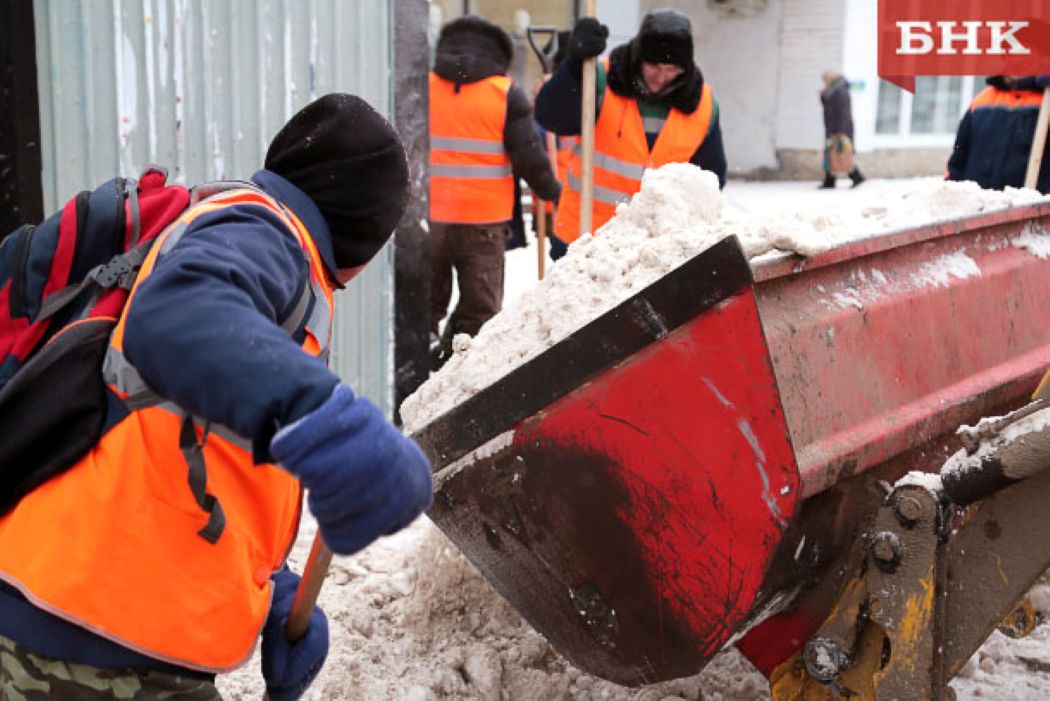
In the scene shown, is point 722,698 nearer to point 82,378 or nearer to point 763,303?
point 763,303

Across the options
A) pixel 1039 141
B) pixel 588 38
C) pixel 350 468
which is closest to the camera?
pixel 350 468

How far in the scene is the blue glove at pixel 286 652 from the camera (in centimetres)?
190

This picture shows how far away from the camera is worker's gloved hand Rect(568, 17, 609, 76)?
4.84 metres

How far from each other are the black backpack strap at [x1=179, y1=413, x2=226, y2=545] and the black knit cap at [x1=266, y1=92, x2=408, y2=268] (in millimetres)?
416

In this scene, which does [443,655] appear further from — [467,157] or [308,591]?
[467,157]

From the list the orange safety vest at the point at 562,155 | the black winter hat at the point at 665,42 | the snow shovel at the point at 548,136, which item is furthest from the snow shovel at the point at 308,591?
the snow shovel at the point at 548,136

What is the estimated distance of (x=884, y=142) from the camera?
20250 mm

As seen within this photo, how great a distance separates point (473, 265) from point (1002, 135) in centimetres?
271

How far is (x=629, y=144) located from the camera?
201 inches

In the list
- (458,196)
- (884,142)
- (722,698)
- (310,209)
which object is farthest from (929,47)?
(884,142)

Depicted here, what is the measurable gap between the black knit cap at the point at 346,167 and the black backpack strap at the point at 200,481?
416mm

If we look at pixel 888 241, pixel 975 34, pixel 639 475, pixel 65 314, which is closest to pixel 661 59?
pixel 888 241

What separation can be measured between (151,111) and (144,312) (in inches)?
105

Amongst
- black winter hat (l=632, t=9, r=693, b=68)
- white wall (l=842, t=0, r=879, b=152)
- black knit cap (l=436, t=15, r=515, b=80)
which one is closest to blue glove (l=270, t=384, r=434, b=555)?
black winter hat (l=632, t=9, r=693, b=68)
